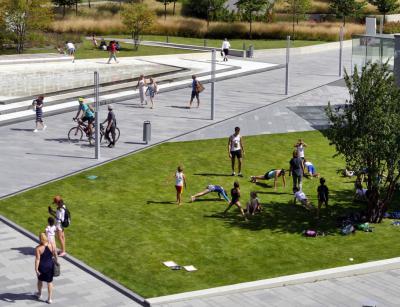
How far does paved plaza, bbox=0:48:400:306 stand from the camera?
1677 centimetres

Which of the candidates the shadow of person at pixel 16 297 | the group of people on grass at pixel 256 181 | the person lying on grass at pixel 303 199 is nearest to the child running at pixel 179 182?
the group of people on grass at pixel 256 181

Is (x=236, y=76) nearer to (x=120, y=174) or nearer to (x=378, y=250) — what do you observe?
(x=120, y=174)

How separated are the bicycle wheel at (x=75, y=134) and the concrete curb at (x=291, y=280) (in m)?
14.9

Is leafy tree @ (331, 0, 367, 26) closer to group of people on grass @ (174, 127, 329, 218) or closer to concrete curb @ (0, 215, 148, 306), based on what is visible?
group of people on grass @ (174, 127, 329, 218)

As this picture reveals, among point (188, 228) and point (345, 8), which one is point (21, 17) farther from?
point (188, 228)

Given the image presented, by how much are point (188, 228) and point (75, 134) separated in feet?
36.6

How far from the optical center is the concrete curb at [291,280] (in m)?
16.4

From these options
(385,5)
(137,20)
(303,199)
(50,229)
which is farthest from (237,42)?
(50,229)

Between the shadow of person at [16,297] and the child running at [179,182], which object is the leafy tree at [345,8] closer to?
the child running at [179,182]

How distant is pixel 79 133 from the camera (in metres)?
31.9

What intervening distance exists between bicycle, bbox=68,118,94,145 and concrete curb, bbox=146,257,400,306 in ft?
46.2

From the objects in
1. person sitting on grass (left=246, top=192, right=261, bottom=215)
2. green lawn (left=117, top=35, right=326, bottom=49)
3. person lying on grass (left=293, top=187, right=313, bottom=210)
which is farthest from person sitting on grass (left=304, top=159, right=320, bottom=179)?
green lawn (left=117, top=35, right=326, bottom=49)

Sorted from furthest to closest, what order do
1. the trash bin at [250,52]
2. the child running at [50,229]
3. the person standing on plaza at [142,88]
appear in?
the trash bin at [250,52], the person standing on plaza at [142,88], the child running at [50,229]

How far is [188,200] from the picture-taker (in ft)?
78.1
